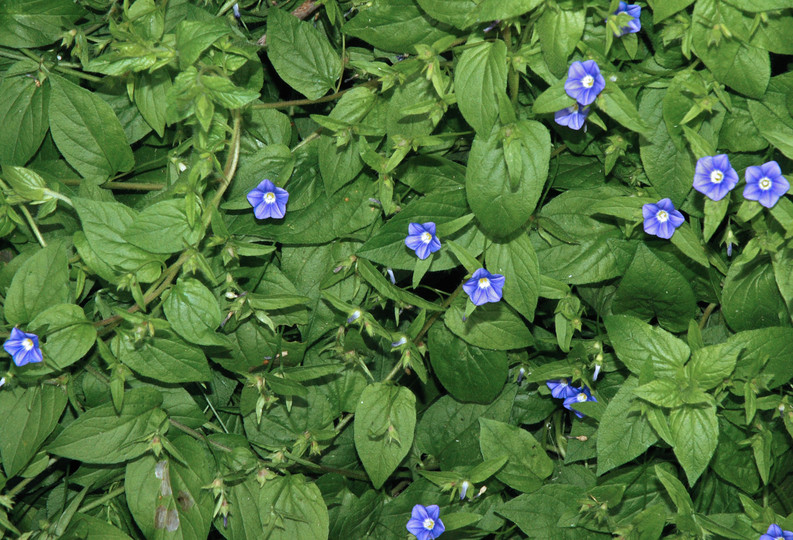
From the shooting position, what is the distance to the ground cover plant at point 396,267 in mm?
2377

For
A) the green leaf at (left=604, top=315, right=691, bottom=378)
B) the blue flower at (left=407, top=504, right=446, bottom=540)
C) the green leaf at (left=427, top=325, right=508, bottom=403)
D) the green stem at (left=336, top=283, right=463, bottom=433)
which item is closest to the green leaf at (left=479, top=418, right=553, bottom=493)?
the green leaf at (left=427, top=325, right=508, bottom=403)

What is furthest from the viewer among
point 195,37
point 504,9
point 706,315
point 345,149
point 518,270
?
point 706,315

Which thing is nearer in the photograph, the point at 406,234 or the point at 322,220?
the point at 406,234

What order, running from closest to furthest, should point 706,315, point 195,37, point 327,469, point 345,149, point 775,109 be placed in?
point 195,37 < point 775,109 < point 345,149 < point 706,315 < point 327,469

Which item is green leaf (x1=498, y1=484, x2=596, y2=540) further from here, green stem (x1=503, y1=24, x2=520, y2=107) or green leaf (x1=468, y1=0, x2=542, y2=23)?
green leaf (x1=468, y1=0, x2=542, y2=23)

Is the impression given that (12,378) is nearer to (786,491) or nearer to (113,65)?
(113,65)

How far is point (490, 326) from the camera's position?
8.96ft

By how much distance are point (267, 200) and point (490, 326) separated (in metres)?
1.05

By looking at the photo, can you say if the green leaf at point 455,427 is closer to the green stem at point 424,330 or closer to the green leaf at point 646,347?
the green stem at point 424,330

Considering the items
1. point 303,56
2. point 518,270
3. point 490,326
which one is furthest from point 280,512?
point 303,56

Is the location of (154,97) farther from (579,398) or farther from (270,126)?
(579,398)

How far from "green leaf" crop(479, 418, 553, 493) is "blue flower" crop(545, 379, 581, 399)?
219 mm

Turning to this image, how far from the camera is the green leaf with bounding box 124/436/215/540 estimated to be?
9.20ft

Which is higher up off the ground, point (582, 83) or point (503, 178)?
point (582, 83)
